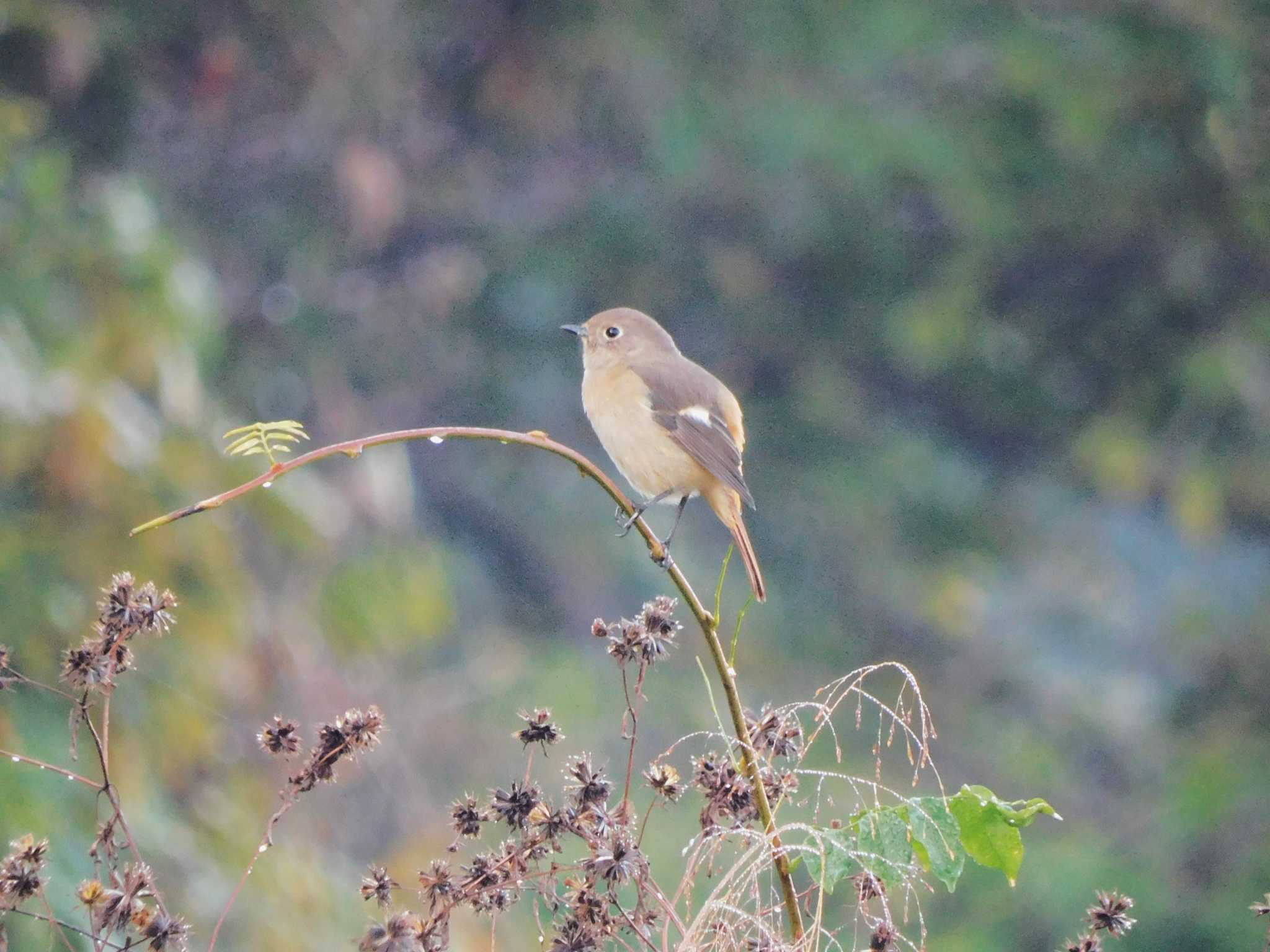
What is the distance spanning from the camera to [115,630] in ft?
4.86

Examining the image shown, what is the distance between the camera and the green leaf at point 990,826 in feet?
4.98

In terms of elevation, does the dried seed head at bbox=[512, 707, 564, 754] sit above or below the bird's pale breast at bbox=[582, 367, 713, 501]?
below

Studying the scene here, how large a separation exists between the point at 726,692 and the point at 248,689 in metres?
4.23

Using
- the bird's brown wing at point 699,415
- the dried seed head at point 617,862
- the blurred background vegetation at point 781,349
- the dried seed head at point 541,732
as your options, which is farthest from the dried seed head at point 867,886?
the blurred background vegetation at point 781,349

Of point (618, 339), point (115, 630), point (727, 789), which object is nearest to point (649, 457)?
point (618, 339)

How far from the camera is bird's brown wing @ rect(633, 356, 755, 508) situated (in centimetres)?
365

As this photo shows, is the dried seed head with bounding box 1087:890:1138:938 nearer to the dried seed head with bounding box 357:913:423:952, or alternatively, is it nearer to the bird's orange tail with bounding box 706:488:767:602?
the dried seed head with bounding box 357:913:423:952

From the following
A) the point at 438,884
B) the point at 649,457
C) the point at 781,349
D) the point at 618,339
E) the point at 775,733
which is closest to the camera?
the point at 438,884

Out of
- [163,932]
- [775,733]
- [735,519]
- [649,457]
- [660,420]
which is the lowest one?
[163,932]

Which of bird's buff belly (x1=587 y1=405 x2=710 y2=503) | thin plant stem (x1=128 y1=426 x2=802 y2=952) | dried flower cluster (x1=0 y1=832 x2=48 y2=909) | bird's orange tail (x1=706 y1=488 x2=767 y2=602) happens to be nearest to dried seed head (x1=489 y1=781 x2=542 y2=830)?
thin plant stem (x1=128 y1=426 x2=802 y2=952)

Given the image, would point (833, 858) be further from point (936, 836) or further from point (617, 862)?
point (617, 862)

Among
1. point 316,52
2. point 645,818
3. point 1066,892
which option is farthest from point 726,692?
point 316,52

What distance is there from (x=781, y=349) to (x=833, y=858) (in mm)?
7806

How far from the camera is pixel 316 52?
7992 millimetres
